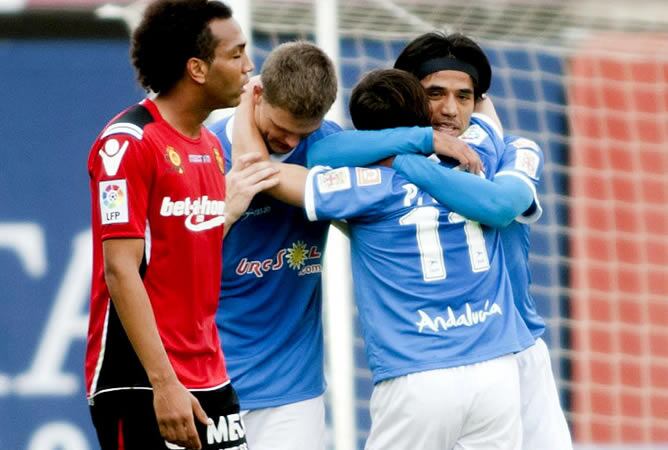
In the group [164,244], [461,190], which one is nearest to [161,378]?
[164,244]

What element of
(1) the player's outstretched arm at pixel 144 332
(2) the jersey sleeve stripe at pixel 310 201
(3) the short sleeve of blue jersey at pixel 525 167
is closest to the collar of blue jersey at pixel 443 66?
(3) the short sleeve of blue jersey at pixel 525 167

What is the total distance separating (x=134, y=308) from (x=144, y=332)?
6cm

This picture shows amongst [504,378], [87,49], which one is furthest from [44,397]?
[504,378]

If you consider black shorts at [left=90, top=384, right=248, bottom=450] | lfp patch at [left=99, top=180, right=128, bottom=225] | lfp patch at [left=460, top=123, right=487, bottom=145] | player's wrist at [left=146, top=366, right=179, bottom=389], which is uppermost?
lfp patch at [left=460, top=123, right=487, bottom=145]

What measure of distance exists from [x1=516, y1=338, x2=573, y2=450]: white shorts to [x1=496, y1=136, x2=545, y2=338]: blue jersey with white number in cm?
10

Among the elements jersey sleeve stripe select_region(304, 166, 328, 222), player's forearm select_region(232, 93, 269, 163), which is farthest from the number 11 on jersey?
player's forearm select_region(232, 93, 269, 163)

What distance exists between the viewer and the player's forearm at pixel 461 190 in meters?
4.04

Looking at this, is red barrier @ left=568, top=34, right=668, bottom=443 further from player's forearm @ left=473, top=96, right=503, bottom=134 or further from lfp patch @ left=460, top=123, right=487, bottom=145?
lfp patch @ left=460, top=123, right=487, bottom=145

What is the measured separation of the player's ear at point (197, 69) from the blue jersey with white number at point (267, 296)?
2.36 feet

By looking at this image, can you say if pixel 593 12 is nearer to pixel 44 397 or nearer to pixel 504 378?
pixel 44 397

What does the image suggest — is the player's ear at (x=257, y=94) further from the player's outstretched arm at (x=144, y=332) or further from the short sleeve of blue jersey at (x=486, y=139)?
the player's outstretched arm at (x=144, y=332)

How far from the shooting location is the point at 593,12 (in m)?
8.34

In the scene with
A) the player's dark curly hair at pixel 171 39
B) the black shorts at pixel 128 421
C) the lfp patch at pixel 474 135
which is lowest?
the black shorts at pixel 128 421

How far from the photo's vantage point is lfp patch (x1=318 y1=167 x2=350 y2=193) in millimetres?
4066
